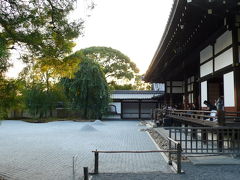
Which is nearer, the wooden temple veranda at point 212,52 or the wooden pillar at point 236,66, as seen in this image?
the wooden temple veranda at point 212,52

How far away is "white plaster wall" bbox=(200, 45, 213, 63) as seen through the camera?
35.2ft

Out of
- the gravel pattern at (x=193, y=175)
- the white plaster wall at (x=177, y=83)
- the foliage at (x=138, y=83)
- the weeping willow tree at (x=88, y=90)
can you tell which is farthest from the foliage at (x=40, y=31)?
the foliage at (x=138, y=83)

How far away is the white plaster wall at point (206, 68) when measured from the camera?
424 inches

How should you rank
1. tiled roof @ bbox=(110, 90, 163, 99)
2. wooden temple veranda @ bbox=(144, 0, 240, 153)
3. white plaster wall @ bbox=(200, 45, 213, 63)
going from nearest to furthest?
wooden temple veranda @ bbox=(144, 0, 240, 153)
white plaster wall @ bbox=(200, 45, 213, 63)
tiled roof @ bbox=(110, 90, 163, 99)

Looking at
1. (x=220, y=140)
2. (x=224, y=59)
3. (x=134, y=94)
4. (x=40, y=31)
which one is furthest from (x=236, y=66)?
(x=134, y=94)

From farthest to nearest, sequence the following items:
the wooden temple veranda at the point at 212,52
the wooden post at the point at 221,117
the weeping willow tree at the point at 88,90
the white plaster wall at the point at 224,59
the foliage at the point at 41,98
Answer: the foliage at the point at 41,98
the weeping willow tree at the point at 88,90
the white plaster wall at the point at 224,59
the wooden post at the point at 221,117
the wooden temple veranda at the point at 212,52

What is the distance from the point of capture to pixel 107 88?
31.9 m

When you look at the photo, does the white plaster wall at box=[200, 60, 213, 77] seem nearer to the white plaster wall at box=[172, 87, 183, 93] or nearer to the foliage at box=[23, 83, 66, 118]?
the white plaster wall at box=[172, 87, 183, 93]

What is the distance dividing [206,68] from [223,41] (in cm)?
223

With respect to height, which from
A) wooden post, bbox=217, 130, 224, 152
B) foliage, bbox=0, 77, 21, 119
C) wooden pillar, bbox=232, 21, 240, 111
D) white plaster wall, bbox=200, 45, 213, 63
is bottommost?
wooden post, bbox=217, 130, 224, 152

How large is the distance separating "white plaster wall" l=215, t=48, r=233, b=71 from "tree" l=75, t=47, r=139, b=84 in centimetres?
3538

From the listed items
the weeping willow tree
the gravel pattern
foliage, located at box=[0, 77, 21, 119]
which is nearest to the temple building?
the gravel pattern

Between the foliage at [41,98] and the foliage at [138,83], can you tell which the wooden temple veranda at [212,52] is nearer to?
the foliage at [41,98]

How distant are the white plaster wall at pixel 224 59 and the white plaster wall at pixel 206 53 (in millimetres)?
797
